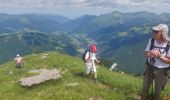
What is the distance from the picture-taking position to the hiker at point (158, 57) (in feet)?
54.8

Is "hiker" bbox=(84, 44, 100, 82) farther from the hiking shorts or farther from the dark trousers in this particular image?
the dark trousers

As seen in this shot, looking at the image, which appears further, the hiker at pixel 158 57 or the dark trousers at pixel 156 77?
the dark trousers at pixel 156 77

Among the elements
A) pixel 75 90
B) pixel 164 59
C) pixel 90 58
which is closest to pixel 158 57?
pixel 164 59

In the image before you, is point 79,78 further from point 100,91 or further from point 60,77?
point 100,91

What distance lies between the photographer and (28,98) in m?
22.0

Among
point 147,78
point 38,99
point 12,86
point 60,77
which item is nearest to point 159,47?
point 147,78

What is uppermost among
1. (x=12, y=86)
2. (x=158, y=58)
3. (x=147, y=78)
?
(x=158, y=58)

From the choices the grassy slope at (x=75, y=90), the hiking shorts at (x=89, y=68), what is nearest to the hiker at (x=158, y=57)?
the grassy slope at (x=75, y=90)

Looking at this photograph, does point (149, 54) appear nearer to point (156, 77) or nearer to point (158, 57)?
point (158, 57)

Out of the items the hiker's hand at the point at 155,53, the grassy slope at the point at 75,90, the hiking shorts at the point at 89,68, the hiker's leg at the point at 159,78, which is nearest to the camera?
the hiker's hand at the point at 155,53

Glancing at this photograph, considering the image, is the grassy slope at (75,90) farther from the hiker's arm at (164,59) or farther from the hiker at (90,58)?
the hiker's arm at (164,59)

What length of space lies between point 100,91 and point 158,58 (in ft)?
21.6

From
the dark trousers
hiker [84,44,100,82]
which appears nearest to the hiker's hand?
the dark trousers

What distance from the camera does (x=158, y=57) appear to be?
1683 cm
